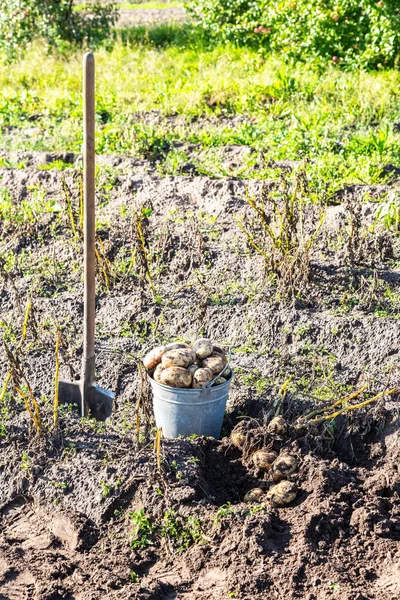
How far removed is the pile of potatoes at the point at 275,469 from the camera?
3762 millimetres

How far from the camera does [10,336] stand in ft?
16.8

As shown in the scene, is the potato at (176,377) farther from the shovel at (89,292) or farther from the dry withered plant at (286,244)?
the dry withered plant at (286,244)

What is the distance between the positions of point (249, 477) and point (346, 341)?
1212 mm

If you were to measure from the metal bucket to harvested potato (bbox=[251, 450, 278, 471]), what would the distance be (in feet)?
1.02

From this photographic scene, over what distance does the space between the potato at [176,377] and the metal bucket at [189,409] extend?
0.03 meters

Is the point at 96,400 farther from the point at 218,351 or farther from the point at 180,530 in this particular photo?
the point at 180,530

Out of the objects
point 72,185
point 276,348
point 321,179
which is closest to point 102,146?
point 72,185

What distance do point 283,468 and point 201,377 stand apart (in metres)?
0.57

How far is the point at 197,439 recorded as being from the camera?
13.4ft

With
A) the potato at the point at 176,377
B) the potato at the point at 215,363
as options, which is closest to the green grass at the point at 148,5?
the potato at the point at 215,363

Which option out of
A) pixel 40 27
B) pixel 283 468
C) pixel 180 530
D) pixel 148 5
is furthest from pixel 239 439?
pixel 148 5

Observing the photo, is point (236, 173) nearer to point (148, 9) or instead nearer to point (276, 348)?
point (276, 348)

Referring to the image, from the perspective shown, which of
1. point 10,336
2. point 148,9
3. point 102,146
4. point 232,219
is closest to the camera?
point 10,336

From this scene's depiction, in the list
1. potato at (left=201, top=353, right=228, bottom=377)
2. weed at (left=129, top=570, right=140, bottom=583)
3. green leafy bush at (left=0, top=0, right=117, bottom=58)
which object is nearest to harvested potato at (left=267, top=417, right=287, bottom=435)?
potato at (left=201, top=353, right=228, bottom=377)
